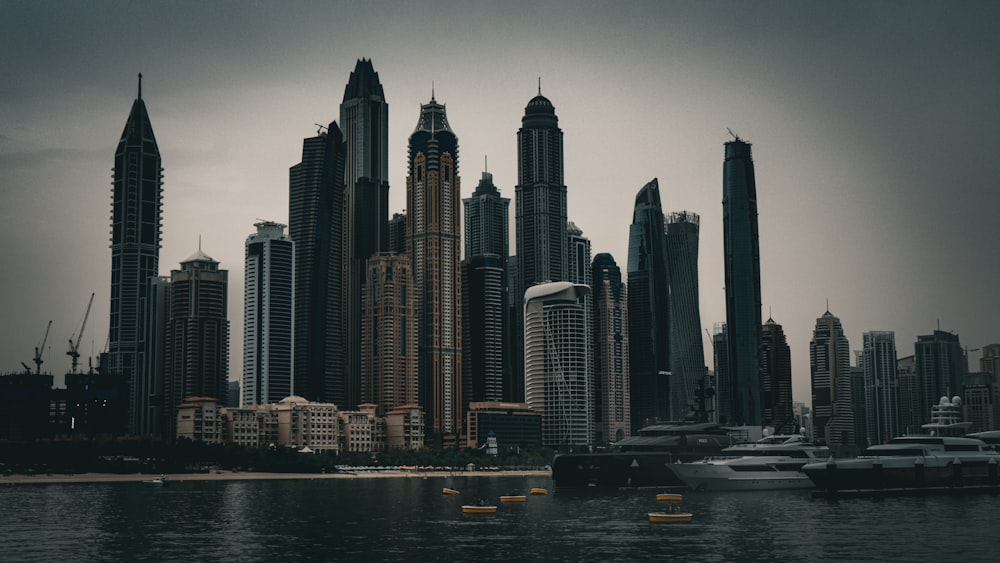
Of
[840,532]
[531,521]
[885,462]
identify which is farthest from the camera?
[885,462]

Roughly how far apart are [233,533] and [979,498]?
122 meters

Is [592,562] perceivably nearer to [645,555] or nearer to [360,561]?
[645,555]

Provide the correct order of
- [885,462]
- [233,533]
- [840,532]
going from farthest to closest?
[885,462] → [233,533] → [840,532]

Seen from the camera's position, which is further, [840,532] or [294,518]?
[294,518]

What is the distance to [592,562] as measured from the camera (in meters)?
113

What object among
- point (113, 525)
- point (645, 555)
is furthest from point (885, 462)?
point (113, 525)

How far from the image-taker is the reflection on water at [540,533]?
Result: 120500mm

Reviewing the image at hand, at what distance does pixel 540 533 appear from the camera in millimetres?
142750

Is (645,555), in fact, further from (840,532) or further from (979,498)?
(979,498)

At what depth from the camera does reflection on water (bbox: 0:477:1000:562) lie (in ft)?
395

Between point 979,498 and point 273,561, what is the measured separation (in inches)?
5001

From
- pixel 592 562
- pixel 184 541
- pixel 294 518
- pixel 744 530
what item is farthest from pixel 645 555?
pixel 294 518

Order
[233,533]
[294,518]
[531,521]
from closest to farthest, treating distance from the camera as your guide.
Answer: [233,533] < [531,521] < [294,518]

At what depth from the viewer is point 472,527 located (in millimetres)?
154250
